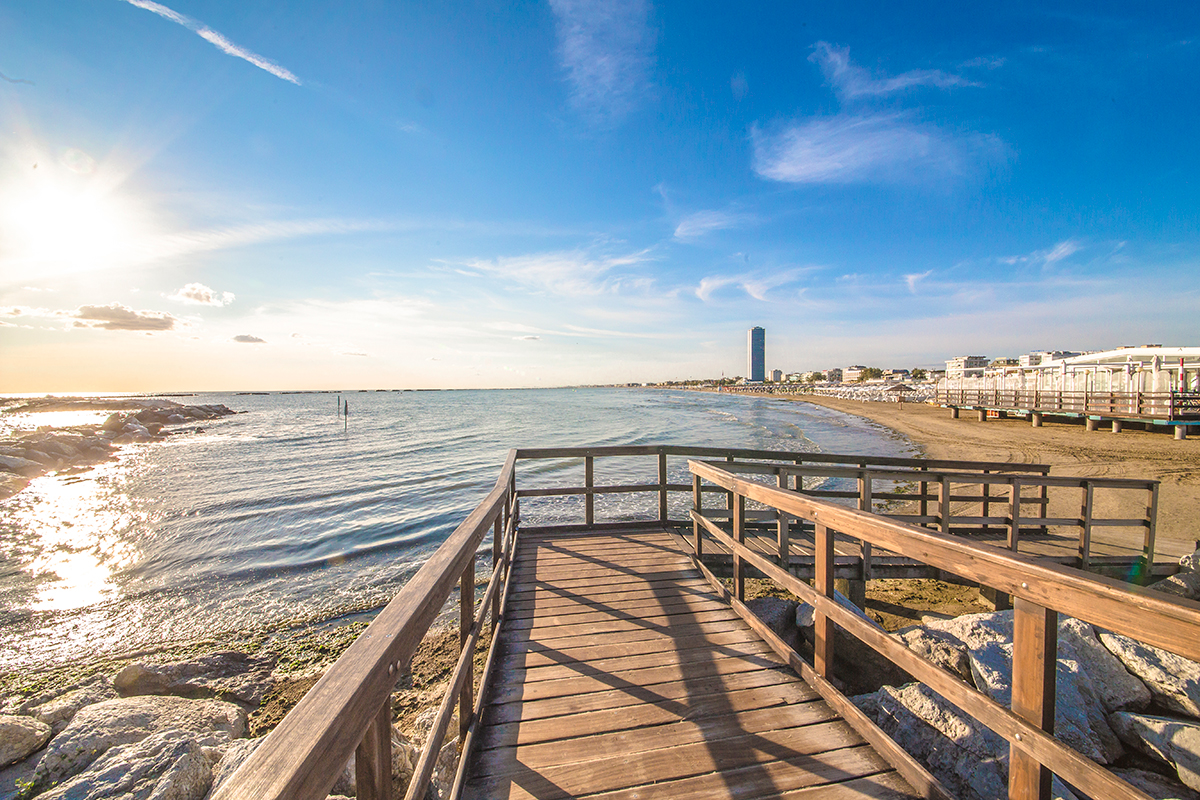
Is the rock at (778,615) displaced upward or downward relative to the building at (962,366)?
downward

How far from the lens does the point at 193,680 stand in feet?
18.5

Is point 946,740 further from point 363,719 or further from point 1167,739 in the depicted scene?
point 363,719

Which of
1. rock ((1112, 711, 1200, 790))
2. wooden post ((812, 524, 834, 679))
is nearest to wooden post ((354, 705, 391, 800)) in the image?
wooden post ((812, 524, 834, 679))

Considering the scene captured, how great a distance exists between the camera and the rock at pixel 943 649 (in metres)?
3.85

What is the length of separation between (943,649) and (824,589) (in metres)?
2.27

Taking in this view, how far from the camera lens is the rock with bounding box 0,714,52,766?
→ 3.84 metres

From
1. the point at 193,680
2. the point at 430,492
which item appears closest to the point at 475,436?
the point at 430,492

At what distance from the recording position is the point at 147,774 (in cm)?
339

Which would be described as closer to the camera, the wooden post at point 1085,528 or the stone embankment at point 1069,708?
the stone embankment at point 1069,708

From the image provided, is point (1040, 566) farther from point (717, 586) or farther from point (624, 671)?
point (717, 586)

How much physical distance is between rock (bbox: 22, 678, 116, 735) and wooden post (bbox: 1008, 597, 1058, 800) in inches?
285

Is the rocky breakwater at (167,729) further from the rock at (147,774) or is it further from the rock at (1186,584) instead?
the rock at (1186,584)

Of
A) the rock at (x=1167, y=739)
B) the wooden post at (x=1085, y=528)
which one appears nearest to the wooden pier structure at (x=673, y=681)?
the rock at (x=1167, y=739)

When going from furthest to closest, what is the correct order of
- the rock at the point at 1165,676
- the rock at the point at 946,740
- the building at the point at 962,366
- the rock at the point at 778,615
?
1. the building at the point at 962,366
2. the rock at the point at 778,615
3. the rock at the point at 1165,676
4. the rock at the point at 946,740
